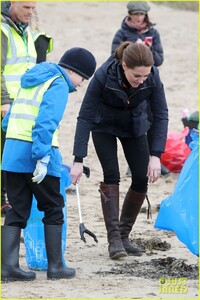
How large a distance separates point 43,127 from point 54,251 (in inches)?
33.9

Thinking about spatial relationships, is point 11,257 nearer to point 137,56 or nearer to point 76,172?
point 76,172

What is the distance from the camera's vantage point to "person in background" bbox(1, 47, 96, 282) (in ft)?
19.0

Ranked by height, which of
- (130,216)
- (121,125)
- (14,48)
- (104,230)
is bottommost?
(104,230)

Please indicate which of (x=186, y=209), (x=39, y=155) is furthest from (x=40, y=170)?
(x=186, y=209)

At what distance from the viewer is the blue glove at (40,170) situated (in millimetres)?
5758

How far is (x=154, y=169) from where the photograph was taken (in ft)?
21.6

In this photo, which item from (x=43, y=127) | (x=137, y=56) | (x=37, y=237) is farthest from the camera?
(x=37, y=237)

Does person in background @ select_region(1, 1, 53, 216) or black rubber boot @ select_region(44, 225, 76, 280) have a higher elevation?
person in background @ select_region(1, 1, 53, 216)

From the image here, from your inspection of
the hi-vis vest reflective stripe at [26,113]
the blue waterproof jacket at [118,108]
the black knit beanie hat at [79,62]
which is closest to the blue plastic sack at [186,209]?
the blue waterproof jacket at [118,108]

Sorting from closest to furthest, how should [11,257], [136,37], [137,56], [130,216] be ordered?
1. [11,257]
2. [137,56]
3. [130,216]
4. [136,37]

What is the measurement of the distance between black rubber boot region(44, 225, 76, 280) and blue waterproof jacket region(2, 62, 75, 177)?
1.22 ft

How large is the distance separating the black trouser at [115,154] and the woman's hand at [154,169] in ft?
0.40

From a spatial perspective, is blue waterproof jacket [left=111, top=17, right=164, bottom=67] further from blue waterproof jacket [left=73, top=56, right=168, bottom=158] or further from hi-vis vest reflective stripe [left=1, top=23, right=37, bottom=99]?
blue waterproof jacket [left=73, top=56, right=168, bottom=158]

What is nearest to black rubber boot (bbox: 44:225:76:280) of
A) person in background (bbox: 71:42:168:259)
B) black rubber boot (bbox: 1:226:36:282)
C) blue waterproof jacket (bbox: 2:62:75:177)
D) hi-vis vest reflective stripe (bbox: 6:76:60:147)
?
black rubber boot (bbox: 1:226:36:282)
